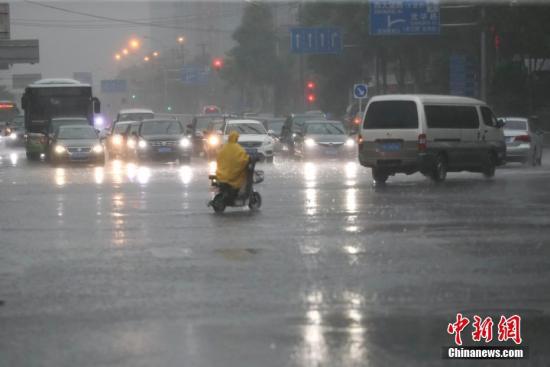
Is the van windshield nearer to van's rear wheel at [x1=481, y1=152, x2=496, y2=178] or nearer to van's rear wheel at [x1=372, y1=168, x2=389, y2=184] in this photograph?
van's rear wheel at [x1=372, y1=168, x2=389, y2=184]

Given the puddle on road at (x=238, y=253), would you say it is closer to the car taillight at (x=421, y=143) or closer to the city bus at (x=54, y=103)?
the car taillight at (x=421, y=143)

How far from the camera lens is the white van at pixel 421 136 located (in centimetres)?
2866

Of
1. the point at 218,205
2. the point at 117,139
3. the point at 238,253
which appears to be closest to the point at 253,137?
the point at 117,139

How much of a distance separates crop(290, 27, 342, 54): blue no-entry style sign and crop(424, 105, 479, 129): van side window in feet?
Result: 117

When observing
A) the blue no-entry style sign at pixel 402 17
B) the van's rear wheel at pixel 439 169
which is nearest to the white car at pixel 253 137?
the blue no-entry style sign at pixel 402 17

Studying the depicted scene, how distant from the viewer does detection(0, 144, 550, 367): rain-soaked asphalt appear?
9.19m

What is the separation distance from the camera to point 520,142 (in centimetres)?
3806

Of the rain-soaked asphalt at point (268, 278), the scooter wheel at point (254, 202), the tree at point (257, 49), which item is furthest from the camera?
the tree at point (257, 49)

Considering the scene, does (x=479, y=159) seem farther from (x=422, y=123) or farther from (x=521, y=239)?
(x=521, y=239)

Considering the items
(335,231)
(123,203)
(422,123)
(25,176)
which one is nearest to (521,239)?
(335,231)

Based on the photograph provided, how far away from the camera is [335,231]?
17.9 meters

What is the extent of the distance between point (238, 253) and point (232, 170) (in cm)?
658

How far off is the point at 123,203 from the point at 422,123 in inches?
321

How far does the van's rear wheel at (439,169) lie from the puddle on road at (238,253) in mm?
14069
